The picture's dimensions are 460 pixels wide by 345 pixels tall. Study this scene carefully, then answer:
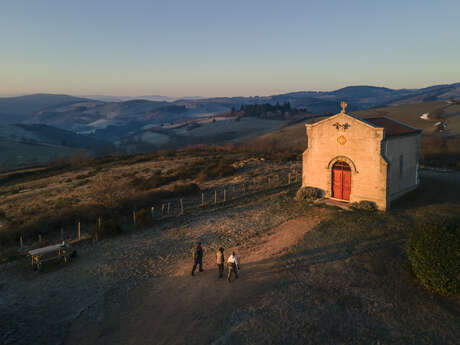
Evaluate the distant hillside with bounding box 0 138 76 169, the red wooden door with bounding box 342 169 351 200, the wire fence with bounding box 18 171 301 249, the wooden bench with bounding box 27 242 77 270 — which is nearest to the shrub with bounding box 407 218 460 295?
the red wooden door with bounding box 342 169 351 200

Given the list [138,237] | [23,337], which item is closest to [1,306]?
[23,337]

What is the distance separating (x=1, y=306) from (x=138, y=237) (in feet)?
26.9

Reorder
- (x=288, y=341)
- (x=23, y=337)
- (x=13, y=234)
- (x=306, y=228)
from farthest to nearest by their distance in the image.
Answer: (x=13, y=234), (x=306, y=228), (x=23, y=337), (x=288, y=341)

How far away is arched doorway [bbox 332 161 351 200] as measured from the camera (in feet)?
71.6

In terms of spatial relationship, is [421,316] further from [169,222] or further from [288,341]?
[169,222]

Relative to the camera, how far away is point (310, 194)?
2359cm

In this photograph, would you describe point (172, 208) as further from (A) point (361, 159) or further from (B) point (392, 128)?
(B) point (392, 128)

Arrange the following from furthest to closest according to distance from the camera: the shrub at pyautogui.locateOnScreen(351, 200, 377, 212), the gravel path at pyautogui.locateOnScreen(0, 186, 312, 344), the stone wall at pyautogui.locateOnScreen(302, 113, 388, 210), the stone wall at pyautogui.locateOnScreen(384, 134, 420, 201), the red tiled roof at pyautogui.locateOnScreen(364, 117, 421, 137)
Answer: the red tiled roof at pyautogui.locateOnScreen(364, 117, 421, 137), the stone wall at pyautogui.locateOnScreen(384, 134, 420, 201), the shrub at pyautogui.locateOnScreen(351, 200, 377, 212), the stone wall at pyautogui.locateOnScreen(302, 113, 388, 210), the gravel path at pyautogui.locateOnScreen(0, 186, 312, 344)

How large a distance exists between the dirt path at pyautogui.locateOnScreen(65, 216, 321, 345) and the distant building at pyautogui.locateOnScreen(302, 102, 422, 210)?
31.7 feet

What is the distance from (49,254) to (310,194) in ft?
59.4

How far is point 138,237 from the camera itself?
1953 centimetres

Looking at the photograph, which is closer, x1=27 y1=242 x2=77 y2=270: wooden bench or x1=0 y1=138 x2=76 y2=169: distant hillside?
x1=27 y1=242 x2=77 y2=270: wooden bench

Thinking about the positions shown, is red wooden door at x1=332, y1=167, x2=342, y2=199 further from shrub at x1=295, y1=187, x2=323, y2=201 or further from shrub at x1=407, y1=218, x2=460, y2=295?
shrub at x1=407, y1=218, x2=460, y2=295

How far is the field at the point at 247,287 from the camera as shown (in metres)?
9.82
